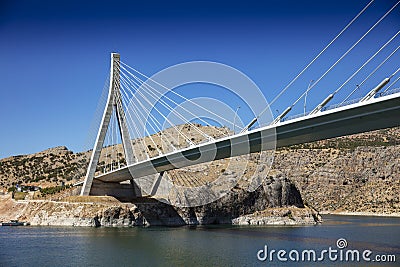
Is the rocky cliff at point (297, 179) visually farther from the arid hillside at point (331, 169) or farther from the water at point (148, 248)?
the water at point (148, 248)

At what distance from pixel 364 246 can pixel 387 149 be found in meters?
78.5

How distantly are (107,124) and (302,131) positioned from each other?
959 inches

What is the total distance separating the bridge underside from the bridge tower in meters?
4.52

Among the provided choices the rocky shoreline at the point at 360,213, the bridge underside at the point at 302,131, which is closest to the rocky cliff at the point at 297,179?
the rocky shoreline at the point at 360,213

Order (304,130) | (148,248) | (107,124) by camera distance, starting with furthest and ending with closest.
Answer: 1. (107,124)
2. (148,248)
3. (304,130)

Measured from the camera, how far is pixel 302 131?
29.2 meters

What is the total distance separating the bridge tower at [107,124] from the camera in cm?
4847

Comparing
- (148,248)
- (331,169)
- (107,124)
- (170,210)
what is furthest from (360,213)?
(148,248)

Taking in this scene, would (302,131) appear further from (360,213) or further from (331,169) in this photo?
(331,169)

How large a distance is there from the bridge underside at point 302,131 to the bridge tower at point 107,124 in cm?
452

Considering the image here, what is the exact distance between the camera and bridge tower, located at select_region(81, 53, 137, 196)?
48469mm

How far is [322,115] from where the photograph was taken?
83.7 feet

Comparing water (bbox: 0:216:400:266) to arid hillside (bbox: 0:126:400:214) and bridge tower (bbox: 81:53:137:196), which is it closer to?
bridge tower (bbox: 81:53:137:196)

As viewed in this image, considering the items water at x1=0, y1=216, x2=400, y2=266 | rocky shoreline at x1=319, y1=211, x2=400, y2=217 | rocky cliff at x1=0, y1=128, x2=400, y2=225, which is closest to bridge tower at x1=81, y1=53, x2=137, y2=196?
rocky cliff at x1=0, y1=128, x2=400, y2=225
